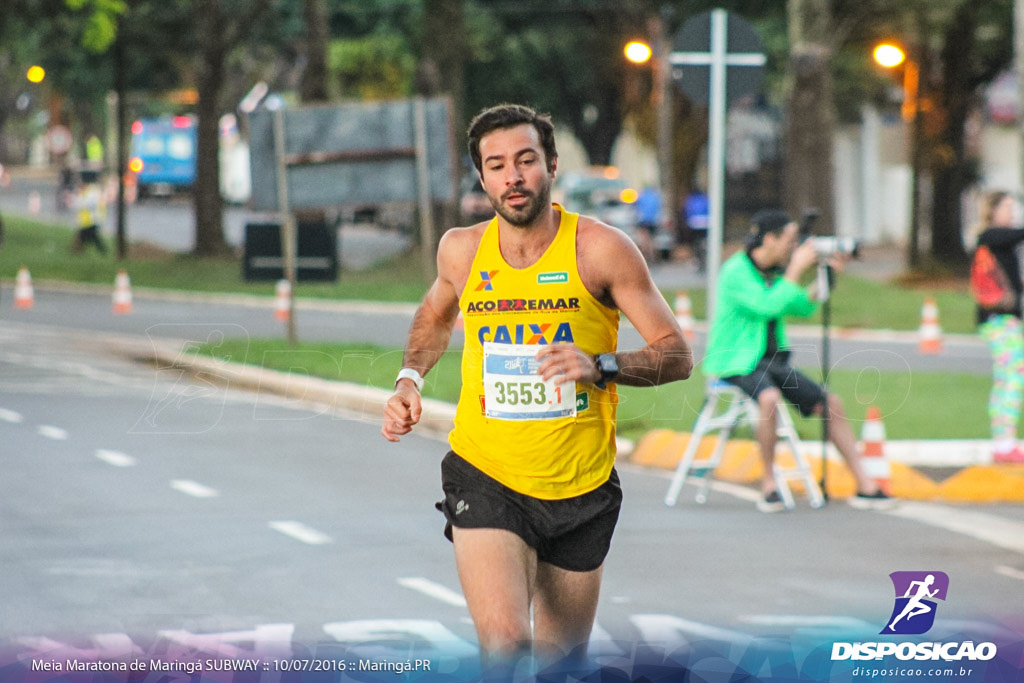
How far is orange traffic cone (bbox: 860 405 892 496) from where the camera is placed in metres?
11.0

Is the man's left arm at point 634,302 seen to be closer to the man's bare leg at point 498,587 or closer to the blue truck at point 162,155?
the man's bare leg at point 498,587

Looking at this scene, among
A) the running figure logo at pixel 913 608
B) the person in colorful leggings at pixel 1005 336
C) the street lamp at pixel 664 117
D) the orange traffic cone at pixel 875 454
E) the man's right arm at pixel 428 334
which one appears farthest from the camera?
the street lamp at pixel 664 117

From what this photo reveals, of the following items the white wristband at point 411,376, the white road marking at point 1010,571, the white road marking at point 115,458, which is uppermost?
the white wristband at point 411,376

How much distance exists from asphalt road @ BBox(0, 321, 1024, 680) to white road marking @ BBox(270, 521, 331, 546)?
0.02 m

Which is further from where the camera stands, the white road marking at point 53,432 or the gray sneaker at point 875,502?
the white road marking at point 53,432

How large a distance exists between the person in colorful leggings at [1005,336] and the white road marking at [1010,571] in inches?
120

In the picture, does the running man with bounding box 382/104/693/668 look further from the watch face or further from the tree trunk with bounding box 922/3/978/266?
the tree trunk with bounding box 922/3/978/266

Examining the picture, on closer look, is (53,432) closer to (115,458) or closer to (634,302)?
(115,458)

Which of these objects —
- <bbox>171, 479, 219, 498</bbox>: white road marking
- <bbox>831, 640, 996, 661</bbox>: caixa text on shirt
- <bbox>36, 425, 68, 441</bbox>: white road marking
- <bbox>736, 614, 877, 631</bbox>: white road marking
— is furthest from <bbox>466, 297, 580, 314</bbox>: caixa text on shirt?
<bbox>36, 425, 68, 441</bbox>: white road marking

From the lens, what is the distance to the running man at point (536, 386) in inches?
195

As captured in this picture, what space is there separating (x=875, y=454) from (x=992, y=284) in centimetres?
164

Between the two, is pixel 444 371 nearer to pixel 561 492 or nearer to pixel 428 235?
pixel 428 235

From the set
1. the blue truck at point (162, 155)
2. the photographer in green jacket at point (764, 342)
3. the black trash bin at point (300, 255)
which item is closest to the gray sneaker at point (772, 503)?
the photographer in green jacket at point (764, 342)

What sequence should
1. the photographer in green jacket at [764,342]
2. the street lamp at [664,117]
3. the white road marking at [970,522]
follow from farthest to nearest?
the street lamp at [664,117], the photographer in green jacket at [764,342], the white road marking at [970,522]
